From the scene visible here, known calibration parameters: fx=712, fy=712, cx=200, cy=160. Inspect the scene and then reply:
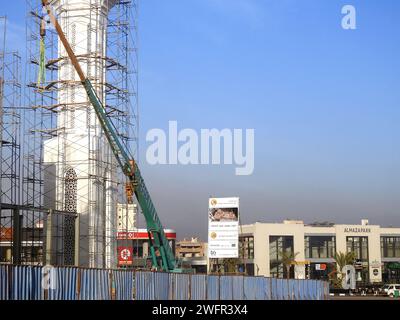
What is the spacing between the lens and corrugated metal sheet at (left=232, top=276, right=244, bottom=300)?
121 ft

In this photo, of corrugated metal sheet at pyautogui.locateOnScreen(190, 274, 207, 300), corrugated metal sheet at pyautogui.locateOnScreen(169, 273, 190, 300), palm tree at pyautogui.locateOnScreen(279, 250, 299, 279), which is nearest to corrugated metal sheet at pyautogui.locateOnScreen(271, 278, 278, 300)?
corrugated metal sheet at pyautogui.locateOnScreen(190, 274, 207, 300)

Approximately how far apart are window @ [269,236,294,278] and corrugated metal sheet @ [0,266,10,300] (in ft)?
239

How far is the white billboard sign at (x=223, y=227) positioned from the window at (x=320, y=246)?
54900mm

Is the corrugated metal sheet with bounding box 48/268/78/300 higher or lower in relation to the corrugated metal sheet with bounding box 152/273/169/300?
higher

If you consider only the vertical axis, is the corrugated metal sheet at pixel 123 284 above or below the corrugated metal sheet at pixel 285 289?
above

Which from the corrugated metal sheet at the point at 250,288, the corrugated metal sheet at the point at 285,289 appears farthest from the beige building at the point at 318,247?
the corrugated metal sheet at the point at 250,288

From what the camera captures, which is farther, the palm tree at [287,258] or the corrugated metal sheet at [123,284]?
the palm tree at [287,258]

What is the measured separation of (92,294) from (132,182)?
74.8 feet

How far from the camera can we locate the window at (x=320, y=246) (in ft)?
310

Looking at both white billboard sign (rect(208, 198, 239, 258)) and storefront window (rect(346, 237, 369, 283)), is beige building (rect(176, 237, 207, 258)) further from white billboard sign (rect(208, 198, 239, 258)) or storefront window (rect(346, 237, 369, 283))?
white billboard sign (rect(208, 198, 239, 258))

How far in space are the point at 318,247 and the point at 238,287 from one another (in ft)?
195

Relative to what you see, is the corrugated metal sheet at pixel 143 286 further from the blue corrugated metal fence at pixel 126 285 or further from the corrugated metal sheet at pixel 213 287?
the corrugated metal sheet at pixel 213 287
